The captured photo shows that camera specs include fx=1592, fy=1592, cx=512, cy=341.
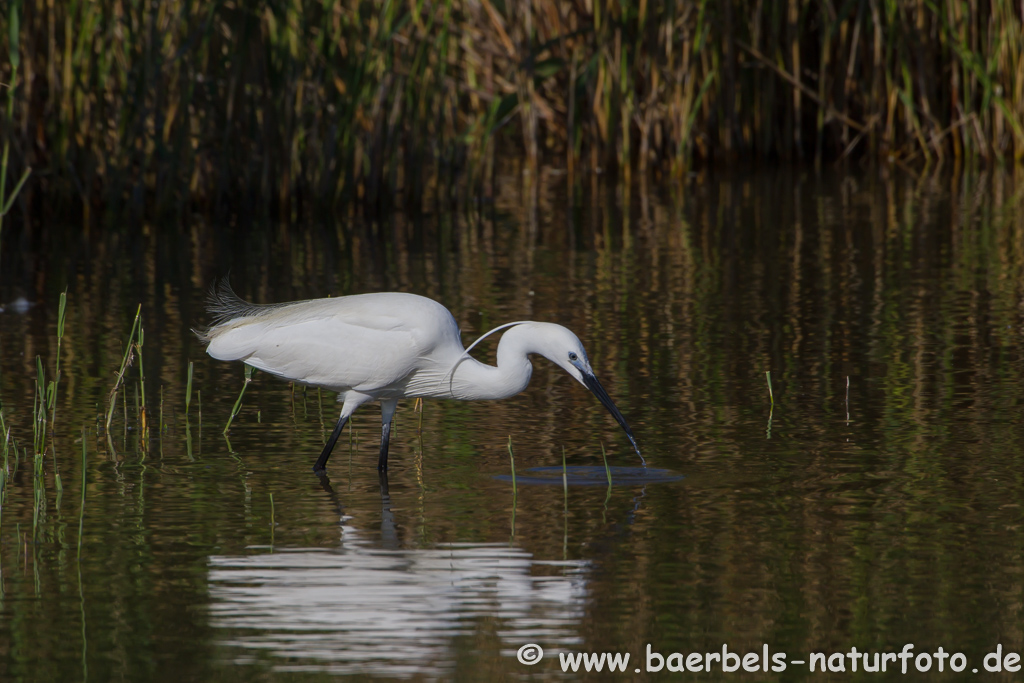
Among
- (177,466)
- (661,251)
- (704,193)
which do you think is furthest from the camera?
(704,193)

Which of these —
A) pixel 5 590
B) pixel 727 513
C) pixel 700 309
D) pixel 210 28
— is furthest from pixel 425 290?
pixel 5 590

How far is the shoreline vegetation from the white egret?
2363mm

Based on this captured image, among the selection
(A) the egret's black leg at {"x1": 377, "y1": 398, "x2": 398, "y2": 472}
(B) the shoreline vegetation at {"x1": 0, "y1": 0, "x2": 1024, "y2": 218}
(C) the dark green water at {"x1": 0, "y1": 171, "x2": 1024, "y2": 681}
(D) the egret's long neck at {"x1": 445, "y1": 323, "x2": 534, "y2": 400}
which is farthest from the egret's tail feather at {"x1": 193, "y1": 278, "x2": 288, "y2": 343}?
(B) the shoreline vegetation at {"x1": 0, "y1": 0, "x2": 1024, "y2": 218}

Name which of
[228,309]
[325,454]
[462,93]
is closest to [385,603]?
[325,454]

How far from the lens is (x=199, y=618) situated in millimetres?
3861

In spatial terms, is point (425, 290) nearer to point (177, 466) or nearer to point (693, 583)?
point (177, 466)

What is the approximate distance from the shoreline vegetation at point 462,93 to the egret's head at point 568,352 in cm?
316

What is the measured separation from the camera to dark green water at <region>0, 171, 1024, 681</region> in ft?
12.2

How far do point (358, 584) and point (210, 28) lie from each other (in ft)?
24.3

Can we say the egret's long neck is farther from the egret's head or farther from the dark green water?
the dark green water

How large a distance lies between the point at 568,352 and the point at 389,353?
2.02 feet

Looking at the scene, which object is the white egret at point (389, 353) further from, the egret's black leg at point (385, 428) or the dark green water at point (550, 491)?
the dark green water at point (550, 491)

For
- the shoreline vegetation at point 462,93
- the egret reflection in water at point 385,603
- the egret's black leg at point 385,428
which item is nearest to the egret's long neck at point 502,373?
the egret's black leg at point 385,428

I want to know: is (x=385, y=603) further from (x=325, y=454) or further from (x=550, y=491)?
(x=325, y=454)
